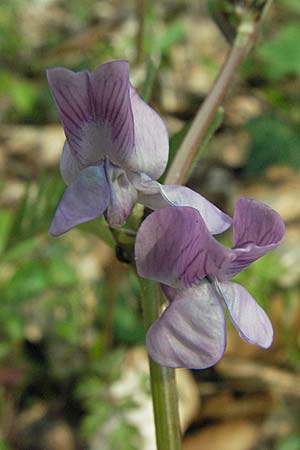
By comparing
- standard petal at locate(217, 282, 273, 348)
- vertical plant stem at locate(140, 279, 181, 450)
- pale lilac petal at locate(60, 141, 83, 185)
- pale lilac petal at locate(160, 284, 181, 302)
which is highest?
pale lilac petal at locate(60, 141, 83, 185)

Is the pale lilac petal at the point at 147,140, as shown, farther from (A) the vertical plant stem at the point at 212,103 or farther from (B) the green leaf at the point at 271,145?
(B) the green leaf at the point at 271,145

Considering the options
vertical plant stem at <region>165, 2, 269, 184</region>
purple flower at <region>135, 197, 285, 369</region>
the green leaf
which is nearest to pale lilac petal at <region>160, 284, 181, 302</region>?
purple flower at <region>135, 197, 285, 369</region>

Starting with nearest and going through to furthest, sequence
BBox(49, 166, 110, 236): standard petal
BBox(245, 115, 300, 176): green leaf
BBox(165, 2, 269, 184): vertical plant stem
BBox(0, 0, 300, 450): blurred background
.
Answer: BBox(49, 166, 110, 236): standard petal → BBox(165, 2, 269, 184): vertical plant stem → BBox(0, 0, 300, 450): blurred background → BBox(245, 115, 300, 176): green leaf

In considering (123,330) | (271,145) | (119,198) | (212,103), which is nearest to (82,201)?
(119,198)

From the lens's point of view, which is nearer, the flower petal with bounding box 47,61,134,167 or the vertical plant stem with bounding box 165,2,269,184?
the flower petal with bounding box 47,61,134,167

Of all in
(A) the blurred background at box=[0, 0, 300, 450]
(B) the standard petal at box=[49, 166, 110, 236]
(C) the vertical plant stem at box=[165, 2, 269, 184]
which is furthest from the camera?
(A) the blurred background at box=[0, 0, 300, 450]

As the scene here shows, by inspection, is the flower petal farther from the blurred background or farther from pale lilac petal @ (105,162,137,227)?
the blurred background

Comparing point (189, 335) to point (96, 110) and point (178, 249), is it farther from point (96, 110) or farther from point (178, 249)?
point (96, 110)
